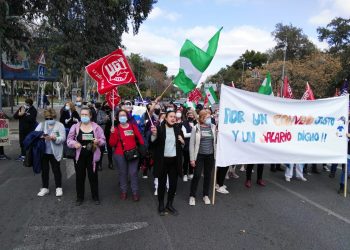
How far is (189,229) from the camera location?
16.8 feet

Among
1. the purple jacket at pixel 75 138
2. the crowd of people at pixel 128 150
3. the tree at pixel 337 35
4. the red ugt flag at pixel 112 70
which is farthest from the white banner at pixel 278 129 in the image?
the tree at pixel 337 35

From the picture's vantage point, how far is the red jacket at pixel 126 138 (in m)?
6.37

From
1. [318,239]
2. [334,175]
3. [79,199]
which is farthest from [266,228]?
[334,175]

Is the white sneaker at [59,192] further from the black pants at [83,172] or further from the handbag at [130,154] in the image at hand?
the handbag at [130,154]

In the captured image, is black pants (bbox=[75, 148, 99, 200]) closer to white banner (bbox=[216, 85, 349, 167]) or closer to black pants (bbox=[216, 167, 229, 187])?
white banner (bbox=[216, 85, 349, 167])

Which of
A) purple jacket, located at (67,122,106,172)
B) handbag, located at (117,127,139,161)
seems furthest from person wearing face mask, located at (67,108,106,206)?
handbag, located at (117,127,139,161)

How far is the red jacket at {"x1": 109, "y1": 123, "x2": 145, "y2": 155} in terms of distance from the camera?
637 centimetres

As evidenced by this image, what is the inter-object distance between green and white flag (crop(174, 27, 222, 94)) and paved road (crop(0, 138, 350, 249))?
2.20 m

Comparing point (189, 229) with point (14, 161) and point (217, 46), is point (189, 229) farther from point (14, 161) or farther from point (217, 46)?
point (14, 161)

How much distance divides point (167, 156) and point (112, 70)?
246cm

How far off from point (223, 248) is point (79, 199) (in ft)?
9.49

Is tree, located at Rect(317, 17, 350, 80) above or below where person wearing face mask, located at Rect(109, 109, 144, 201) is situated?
above

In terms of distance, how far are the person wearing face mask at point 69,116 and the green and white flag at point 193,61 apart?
→ 11.7 ft

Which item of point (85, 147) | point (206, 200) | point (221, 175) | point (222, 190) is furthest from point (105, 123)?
point (206, 200)
